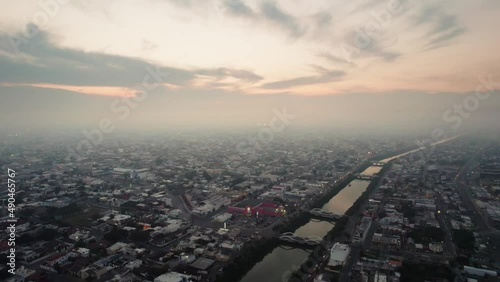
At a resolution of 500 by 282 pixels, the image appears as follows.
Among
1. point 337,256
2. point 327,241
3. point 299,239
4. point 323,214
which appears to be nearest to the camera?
point 337,256

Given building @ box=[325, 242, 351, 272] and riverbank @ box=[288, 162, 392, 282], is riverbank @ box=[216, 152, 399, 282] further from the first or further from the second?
building @ box=[325, 242, 351, 272]

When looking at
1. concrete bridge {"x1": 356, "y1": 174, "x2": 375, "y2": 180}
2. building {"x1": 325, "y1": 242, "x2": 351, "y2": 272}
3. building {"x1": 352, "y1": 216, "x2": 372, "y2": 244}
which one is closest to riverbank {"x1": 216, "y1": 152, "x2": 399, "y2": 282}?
building {"x1": 325, "y1": 242, "x2": 351, "y2": 272}

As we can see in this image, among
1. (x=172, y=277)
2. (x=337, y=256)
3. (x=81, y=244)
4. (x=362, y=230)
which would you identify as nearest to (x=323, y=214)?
(x=362, y=230)

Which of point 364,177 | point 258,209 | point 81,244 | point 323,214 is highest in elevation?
point 364,177

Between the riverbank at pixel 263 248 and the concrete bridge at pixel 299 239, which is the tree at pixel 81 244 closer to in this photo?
the riverbank at pixel 263 248

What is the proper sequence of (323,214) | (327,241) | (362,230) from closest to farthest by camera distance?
(327,241) → (362,230) → (323,214)

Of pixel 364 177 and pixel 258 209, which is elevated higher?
pixel 364 177

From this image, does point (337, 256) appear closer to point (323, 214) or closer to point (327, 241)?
point (327, 241)
